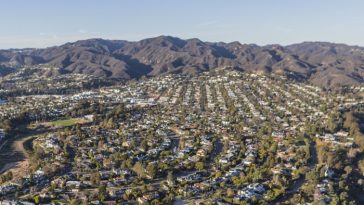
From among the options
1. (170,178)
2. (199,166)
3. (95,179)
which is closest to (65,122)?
(95,179)

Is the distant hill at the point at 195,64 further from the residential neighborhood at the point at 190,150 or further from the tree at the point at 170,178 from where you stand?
the tree at the point at 170,178

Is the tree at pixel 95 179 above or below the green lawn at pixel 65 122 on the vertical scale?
below

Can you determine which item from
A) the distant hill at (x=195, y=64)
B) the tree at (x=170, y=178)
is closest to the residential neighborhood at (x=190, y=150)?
the tree at (x=170, y=178)

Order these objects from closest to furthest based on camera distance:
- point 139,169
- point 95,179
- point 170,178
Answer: point 170,178, point 95,179, point 139,169

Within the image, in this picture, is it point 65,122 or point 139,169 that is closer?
point 139,169

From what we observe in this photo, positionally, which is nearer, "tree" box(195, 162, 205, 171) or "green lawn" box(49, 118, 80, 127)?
"tree" box(195, 162, 205, 171)

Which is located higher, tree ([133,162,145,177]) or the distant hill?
the distant hill

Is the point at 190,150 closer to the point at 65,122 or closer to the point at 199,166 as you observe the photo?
the point at 199,166

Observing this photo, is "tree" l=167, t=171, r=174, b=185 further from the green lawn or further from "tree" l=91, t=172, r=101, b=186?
the green lawn

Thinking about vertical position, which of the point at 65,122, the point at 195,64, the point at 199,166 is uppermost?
the point at 195,64

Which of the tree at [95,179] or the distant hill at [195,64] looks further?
the distant hill at [195,64]

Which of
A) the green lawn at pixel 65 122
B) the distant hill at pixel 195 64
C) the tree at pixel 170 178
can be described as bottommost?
the tree at pixel 170 178

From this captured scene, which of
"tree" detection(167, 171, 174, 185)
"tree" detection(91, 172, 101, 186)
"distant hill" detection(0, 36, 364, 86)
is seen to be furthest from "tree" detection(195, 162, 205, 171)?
"distant hill" detection(0, 36, 364, 86)
